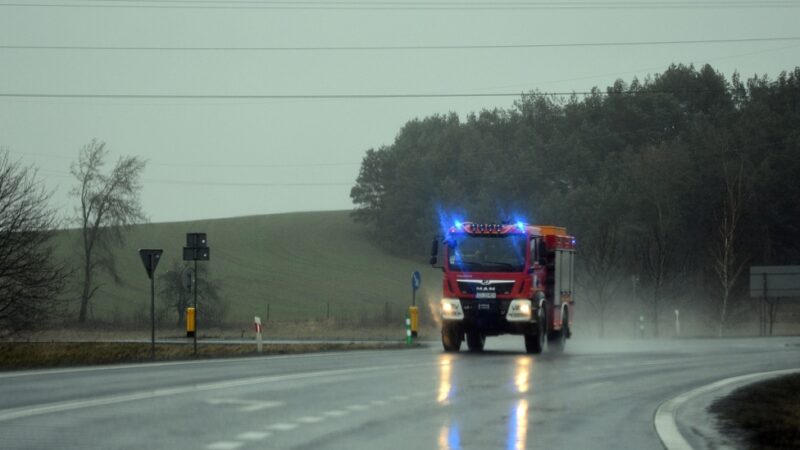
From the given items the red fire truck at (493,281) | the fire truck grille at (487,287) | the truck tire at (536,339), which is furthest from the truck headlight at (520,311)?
the truck tire at (536,339)

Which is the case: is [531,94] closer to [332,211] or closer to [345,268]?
[332,211]

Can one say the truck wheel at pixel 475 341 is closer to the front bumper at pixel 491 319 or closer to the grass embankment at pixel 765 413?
the front bumper at pixel 491 319

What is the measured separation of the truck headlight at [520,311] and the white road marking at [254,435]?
20.2m

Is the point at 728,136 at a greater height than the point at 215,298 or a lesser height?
greater

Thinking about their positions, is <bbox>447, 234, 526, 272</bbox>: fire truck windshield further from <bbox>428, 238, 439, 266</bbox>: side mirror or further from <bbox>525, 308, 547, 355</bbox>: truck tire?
<bbox>525, 308, 547, 355</bbox>: truck tire

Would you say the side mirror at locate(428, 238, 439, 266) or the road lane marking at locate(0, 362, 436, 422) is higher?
the side mirror at locate(428, 238, 439, 266)

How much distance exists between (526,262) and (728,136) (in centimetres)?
7046

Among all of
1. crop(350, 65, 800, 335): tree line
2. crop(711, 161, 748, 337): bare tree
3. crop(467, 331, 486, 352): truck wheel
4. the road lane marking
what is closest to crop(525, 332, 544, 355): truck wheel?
crop(467, 331, 486, 352): truck wheel

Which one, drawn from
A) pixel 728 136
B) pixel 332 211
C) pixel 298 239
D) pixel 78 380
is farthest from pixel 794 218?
pixel 78 380

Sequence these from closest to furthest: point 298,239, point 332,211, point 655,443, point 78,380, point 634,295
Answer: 1. point 655,443
2. point 78,380
3. point 634,295
4. point 298,239
5. point 332,211

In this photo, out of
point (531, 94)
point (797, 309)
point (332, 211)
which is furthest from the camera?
point (332, 211)

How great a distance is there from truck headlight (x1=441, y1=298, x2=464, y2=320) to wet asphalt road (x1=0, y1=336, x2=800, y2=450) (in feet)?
14.8

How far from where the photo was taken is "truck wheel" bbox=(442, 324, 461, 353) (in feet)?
112

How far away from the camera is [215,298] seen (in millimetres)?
65500
